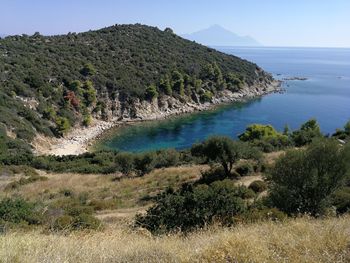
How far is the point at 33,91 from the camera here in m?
57.7

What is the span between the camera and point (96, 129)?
60.4 metres

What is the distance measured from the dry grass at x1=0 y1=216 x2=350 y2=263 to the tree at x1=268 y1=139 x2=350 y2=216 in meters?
7.32

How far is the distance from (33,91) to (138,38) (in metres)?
49.4

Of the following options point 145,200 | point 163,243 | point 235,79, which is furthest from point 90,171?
point 235,79

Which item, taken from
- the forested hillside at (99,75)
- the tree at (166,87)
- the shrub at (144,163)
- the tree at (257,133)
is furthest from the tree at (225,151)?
the tree at (166,87)

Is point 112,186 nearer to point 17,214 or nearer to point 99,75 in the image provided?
point 17,214

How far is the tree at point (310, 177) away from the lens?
515 inches

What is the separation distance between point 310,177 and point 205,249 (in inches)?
372

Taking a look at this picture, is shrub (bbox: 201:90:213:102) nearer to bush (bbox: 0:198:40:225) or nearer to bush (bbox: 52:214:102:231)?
bush (bbox: 0:198:40:225)

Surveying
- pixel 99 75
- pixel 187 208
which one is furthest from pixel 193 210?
pixel 99 75

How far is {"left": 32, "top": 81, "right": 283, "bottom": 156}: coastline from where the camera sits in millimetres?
49509

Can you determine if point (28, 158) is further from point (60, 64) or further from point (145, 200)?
point (60, 64)

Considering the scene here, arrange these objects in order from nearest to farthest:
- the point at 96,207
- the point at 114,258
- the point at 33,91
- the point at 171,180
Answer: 1. the point at 114,258
2. the point at 96,207
3. the point at 171,180
4. the point at 33,91

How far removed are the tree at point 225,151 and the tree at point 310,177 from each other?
36.4 ft
